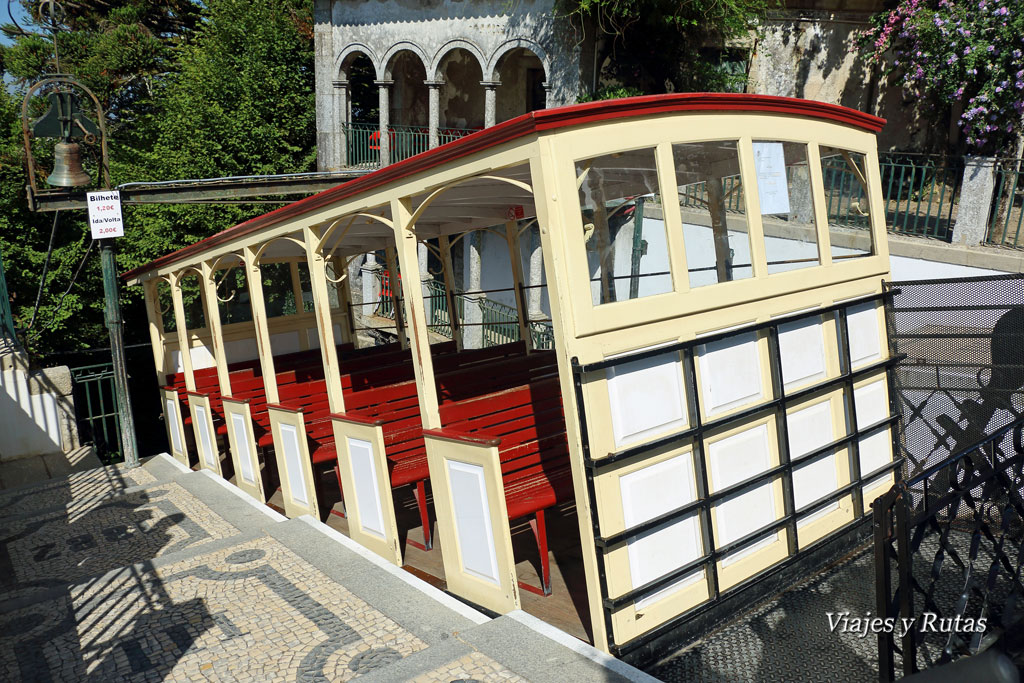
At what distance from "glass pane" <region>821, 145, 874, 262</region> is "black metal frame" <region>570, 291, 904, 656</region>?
43 cm

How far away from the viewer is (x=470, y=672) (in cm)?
395

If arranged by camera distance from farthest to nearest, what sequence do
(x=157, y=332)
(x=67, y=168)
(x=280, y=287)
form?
(x=280, y=287) → (x=157, y=332) → (x=67, y=168)

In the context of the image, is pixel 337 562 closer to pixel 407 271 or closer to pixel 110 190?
pixel 407 271

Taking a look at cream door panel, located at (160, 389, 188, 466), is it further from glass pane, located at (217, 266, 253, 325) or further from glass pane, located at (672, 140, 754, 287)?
glass pane, located at (672, 140, 754, 287)

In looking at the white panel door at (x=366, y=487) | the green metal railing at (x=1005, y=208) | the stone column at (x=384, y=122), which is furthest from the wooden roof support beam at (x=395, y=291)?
the stone column at (x=384, y=122)

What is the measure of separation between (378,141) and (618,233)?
1462 centimetres


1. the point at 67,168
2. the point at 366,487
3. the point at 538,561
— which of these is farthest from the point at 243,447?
the point at 67,168

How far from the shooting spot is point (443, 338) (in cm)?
1588

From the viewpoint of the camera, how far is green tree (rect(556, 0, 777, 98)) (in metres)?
13.2

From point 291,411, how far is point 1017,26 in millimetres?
9371

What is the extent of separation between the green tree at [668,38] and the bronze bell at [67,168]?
319 inches

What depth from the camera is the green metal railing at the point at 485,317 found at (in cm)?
1345

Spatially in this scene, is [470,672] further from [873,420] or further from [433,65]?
[433,65]

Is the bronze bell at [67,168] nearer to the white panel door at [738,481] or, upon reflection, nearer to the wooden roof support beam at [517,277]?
the wooden roof support beam at [517,277]
